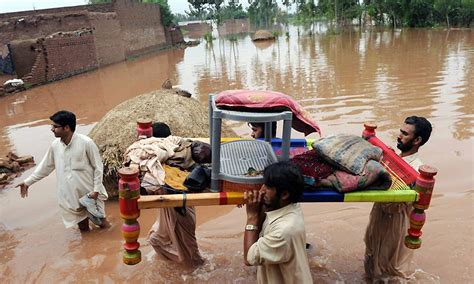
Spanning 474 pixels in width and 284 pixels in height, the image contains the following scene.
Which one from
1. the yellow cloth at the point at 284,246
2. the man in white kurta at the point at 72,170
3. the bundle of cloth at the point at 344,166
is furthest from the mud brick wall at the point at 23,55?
the yellow cloth at the point at 284,246

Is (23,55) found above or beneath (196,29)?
beneath

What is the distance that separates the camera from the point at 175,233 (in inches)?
132

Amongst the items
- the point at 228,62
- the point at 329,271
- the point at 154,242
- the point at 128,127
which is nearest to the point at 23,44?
the point at 228,62

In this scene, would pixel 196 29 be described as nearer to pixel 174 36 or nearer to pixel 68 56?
pixel 174 36

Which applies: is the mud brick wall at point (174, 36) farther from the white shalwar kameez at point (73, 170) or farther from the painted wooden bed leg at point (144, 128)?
the painted wooden bed leg at point (144, 128)

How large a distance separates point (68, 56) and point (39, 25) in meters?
4.20

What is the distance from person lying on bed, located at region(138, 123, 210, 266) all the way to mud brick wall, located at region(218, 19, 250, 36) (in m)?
58.4

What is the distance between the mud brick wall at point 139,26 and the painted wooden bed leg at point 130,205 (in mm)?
25576

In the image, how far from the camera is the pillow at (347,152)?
2.44 m

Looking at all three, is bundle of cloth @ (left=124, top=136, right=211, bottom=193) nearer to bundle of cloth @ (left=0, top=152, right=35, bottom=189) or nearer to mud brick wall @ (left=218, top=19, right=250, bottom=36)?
bundle of cloth @ (left=0, top=152, right=35, bottom=189)

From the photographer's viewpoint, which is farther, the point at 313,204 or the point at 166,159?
the point at 313,204

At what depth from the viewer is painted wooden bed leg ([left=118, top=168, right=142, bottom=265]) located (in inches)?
85.8

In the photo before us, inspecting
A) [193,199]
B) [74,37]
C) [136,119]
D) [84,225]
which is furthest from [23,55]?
[193,199]

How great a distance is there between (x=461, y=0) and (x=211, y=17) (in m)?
32.1
